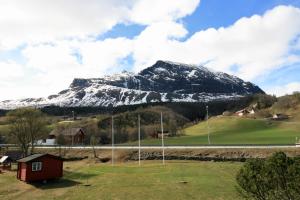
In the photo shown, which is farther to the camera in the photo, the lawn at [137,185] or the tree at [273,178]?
the lawn at [137,185]

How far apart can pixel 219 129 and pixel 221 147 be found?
64311 millimetres

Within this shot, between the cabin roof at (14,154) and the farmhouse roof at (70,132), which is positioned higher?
the farmhouse roof at (70,132)

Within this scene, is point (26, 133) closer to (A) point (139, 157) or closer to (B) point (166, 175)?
(A) point (139, 157)

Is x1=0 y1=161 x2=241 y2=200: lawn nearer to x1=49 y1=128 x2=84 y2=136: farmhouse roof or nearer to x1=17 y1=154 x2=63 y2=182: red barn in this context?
x1=17 y1=154 x2=63 y2=182: red barn

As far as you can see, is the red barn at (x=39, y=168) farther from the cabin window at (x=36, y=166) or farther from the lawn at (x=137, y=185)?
the lawn at (x=137, y=185)

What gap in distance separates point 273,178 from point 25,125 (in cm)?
6863

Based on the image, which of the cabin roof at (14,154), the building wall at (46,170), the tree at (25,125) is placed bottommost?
the building wall at (46,170)

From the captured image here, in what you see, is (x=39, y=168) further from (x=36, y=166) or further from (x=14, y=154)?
(x=14, y=154)

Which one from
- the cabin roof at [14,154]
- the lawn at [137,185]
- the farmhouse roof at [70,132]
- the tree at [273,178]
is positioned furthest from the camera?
the farmhouse roof at [70,132]

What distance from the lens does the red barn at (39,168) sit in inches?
2142

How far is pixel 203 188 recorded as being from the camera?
144 feet

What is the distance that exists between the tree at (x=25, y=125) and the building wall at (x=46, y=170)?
2507 cm

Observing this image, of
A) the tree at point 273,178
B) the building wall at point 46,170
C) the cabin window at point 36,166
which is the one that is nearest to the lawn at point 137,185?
the building wall at point 46,170

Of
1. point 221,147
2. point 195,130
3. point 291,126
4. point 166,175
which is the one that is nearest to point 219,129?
point 195,130
